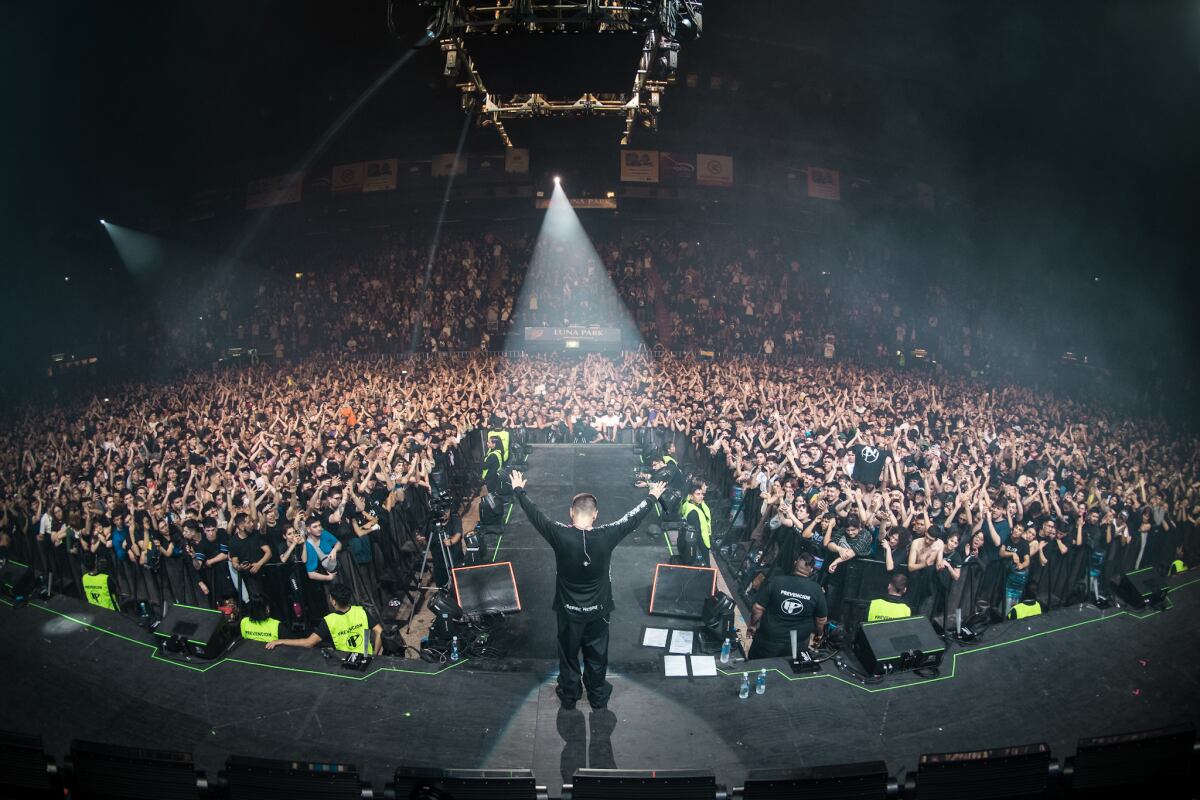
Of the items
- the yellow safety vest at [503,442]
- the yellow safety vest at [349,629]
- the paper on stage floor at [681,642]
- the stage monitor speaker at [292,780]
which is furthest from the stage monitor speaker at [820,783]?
the yellow safety vest at [503,442]

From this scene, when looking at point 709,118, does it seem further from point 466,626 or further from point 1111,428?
point 466,626

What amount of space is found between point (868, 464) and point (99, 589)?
11.5m

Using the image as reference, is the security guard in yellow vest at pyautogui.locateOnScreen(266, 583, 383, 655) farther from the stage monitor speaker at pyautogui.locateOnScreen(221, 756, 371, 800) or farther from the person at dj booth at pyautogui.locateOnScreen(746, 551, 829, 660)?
the person at dj booth at pyautogui.locateOnScreen(746, 551, 829, 660)

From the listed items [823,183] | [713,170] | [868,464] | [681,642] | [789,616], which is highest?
[713,170]

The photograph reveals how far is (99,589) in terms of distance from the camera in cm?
782

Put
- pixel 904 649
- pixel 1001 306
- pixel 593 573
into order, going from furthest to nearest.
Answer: pixel 1001 306 → pixel 904 649 → pixel 593 573

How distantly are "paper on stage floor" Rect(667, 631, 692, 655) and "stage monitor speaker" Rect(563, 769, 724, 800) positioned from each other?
2.79 metres

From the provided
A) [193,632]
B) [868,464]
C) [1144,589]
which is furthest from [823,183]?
[193,632]

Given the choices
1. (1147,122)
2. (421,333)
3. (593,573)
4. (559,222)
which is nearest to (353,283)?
(421,333)

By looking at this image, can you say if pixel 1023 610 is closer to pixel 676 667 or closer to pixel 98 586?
pixel 676 667

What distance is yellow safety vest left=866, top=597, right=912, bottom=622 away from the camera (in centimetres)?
639

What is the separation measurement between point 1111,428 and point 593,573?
13970 millimetres

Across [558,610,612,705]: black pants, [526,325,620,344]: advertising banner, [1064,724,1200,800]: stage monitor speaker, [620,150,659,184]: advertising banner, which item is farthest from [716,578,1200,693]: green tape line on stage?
[620,150,659,184]: advertising banner

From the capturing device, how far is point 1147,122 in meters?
18.3
